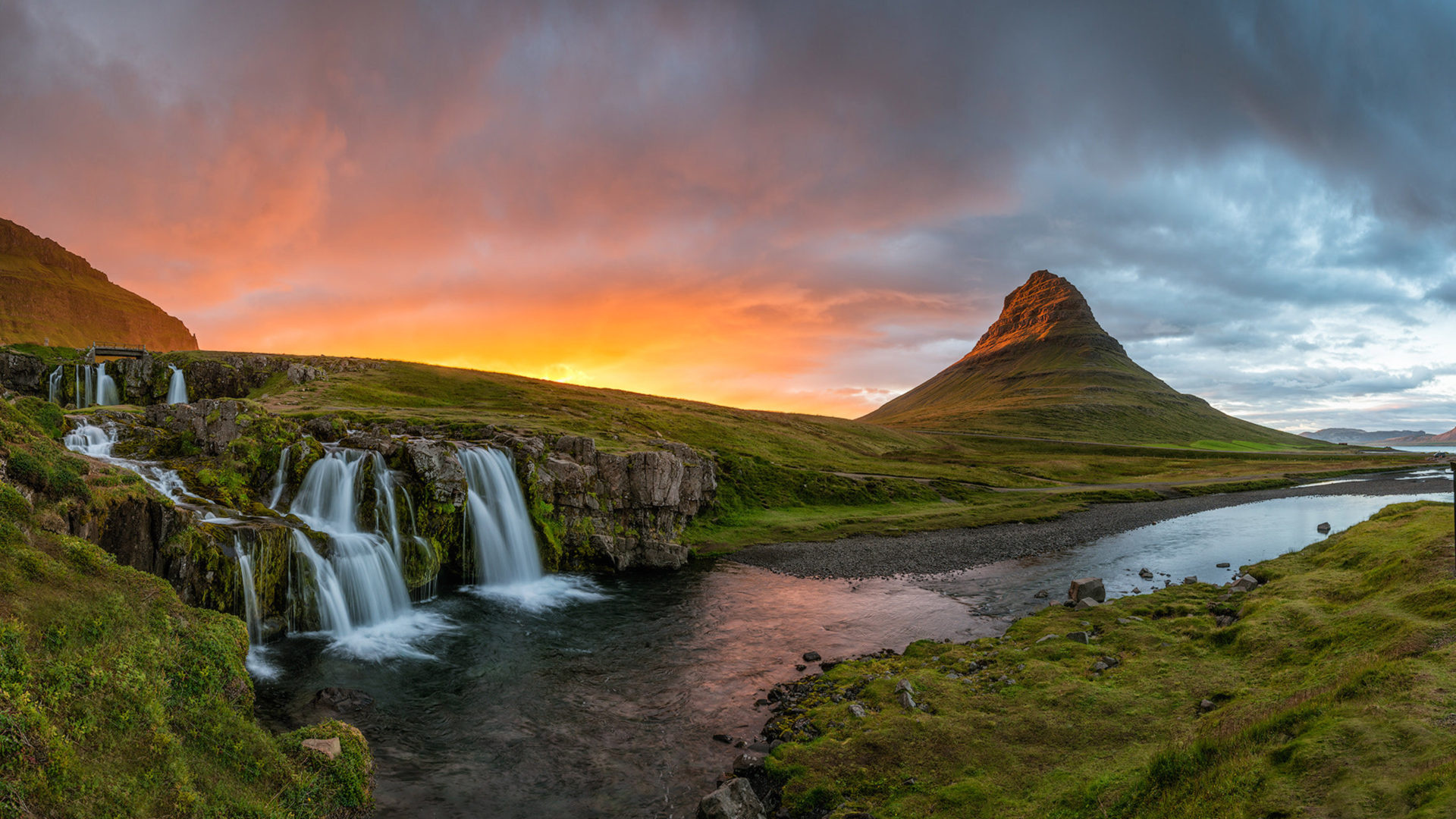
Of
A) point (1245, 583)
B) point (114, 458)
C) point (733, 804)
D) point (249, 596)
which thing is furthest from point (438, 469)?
point (1245, 583)

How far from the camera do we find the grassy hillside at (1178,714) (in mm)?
10641

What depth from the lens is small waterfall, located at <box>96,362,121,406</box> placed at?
6875 cm

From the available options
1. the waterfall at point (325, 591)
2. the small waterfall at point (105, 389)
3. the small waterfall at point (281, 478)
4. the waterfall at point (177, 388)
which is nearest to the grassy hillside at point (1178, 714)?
the waterfall at point (325, 591)

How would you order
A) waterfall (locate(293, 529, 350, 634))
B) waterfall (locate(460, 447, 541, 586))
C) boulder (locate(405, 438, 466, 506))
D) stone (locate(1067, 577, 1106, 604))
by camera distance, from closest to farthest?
waterfall (locate(293, 529, 350, 634))
stone (locate(1067, 577, 1106, 604))
boulder (locate(405, 438, 466, 506))
waterfall (locate(460, 447, 541, 586))

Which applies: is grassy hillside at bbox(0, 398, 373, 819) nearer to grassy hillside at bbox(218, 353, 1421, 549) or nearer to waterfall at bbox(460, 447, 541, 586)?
waterfall at bbox(460, 447, 541, 586)

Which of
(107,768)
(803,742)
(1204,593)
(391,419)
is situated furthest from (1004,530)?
(107,768)

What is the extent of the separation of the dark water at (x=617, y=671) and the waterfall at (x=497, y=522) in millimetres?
4302

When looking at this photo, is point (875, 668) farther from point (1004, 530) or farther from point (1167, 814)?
point (1004, 530)

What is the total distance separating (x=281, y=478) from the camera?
3703 cm

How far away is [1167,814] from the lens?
35.5 ft

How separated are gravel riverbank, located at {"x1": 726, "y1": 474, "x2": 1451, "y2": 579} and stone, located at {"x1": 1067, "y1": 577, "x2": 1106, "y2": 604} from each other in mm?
13491

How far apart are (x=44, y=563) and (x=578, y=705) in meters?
16.0

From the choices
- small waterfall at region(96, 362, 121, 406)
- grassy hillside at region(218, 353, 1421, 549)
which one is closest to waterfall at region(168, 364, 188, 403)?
small waterfall at region(96, 362, 121, 406)

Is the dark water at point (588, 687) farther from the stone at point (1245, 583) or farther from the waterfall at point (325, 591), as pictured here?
the stone at point (1245, 583)
